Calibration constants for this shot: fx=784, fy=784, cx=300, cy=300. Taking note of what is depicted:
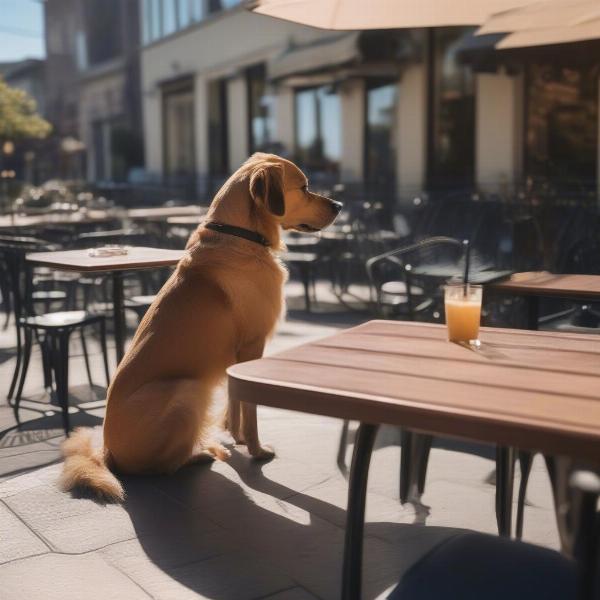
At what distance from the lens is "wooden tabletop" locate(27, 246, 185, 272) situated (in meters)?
4.28

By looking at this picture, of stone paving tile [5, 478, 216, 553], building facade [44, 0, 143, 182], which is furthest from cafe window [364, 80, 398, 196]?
building facade [44, 0, 143, 182]

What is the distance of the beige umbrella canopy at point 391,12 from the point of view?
12.9 feet

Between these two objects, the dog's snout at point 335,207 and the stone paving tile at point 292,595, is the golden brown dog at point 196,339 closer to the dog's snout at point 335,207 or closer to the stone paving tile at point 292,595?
the dog's snout at point 335,207

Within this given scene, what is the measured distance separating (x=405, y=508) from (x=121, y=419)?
1240mm

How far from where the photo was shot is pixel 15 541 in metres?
2.96

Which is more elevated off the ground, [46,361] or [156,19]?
[156,19]

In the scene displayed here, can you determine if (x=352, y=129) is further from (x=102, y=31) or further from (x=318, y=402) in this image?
(x=102, y=31)

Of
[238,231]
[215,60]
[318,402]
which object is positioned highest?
[215,60]

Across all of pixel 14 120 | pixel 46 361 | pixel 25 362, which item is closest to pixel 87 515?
pixel 25 362

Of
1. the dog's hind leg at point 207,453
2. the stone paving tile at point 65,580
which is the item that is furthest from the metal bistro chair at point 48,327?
the stone paving tile at point 65,580

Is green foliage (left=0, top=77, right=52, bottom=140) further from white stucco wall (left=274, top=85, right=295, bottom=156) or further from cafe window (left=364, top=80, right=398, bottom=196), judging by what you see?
cafe window (left=364, top=80, right=398, bottom=196)

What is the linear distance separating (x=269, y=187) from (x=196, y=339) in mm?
741

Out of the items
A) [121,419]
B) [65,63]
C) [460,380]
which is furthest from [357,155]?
[65,63]

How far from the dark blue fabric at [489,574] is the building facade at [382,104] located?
275 inches
